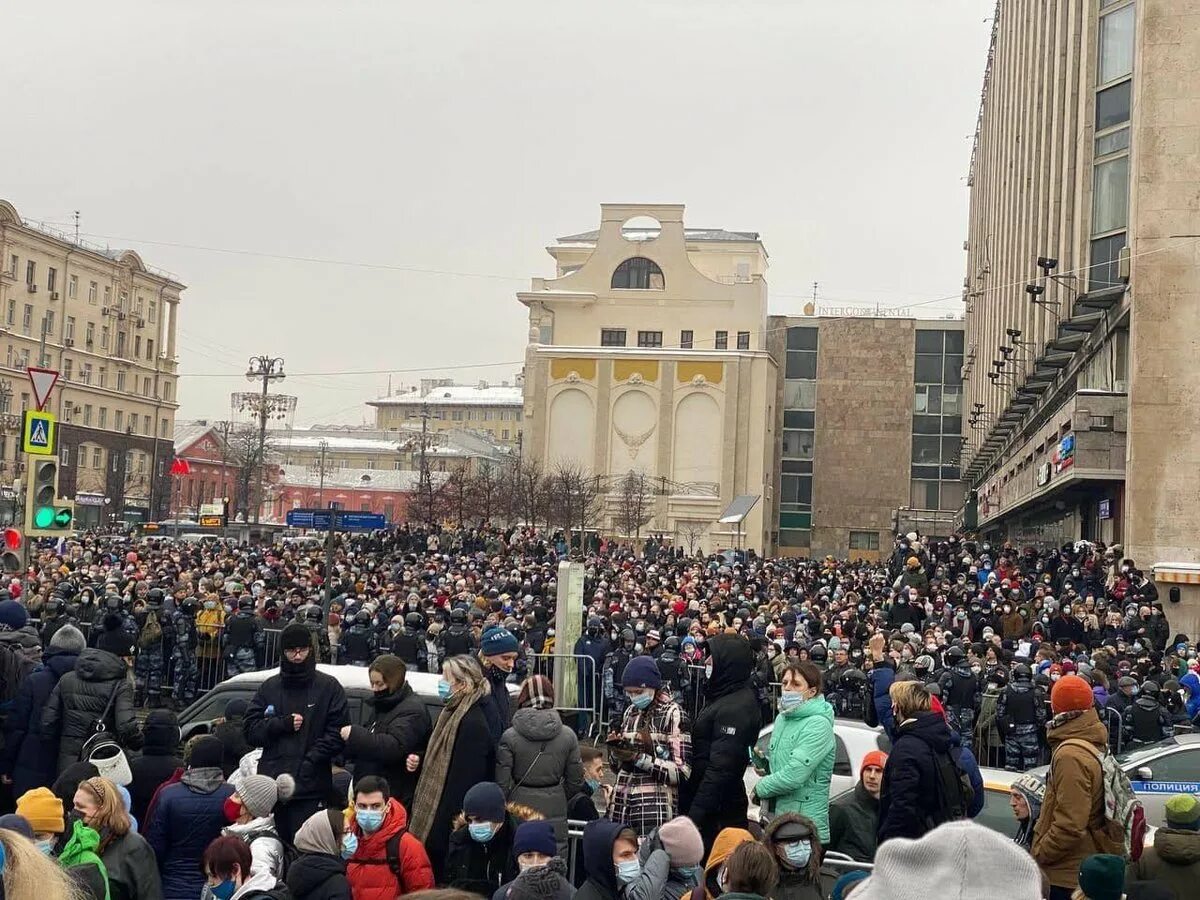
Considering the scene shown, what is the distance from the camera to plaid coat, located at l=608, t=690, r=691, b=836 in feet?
27.2

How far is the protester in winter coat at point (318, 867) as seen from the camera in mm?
6605

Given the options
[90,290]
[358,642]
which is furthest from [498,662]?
[90,290]

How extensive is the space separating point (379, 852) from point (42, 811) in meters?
1.57

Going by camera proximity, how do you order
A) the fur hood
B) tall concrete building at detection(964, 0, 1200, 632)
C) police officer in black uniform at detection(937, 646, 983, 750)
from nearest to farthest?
the fur hood
police officer in black uniform at detection(937, 646, 983, 750)
tall concrete building at detection(964, 0, 1200, 632)

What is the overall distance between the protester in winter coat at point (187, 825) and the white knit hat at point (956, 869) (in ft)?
19.2

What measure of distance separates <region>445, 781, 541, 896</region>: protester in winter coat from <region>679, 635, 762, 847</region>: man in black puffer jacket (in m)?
1.10

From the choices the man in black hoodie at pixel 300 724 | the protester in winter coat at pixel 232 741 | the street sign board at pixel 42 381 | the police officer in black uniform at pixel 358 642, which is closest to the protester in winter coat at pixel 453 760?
the man in black hoodie at pixel 300 724

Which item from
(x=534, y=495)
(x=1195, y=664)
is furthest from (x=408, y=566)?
(x=534, y=495)

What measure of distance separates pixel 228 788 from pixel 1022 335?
1619 inches

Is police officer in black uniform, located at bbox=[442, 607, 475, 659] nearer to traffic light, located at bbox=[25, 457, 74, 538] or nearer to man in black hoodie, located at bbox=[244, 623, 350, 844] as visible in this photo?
traffic light, located at bbox=[25, 457, 74, 538]

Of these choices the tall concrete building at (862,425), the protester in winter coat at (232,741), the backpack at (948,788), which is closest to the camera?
the backpack at (948,788)

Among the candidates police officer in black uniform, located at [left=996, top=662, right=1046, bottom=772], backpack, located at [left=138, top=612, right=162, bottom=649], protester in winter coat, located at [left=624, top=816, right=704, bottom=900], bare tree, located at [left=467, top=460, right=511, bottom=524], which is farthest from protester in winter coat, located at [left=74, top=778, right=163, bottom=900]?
bare tree, located at [left=467, top=460, right=511, bottom=524]

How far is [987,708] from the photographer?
16.5m

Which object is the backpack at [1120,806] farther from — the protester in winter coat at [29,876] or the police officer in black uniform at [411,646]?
the police officer in black uniform at [411,646]
